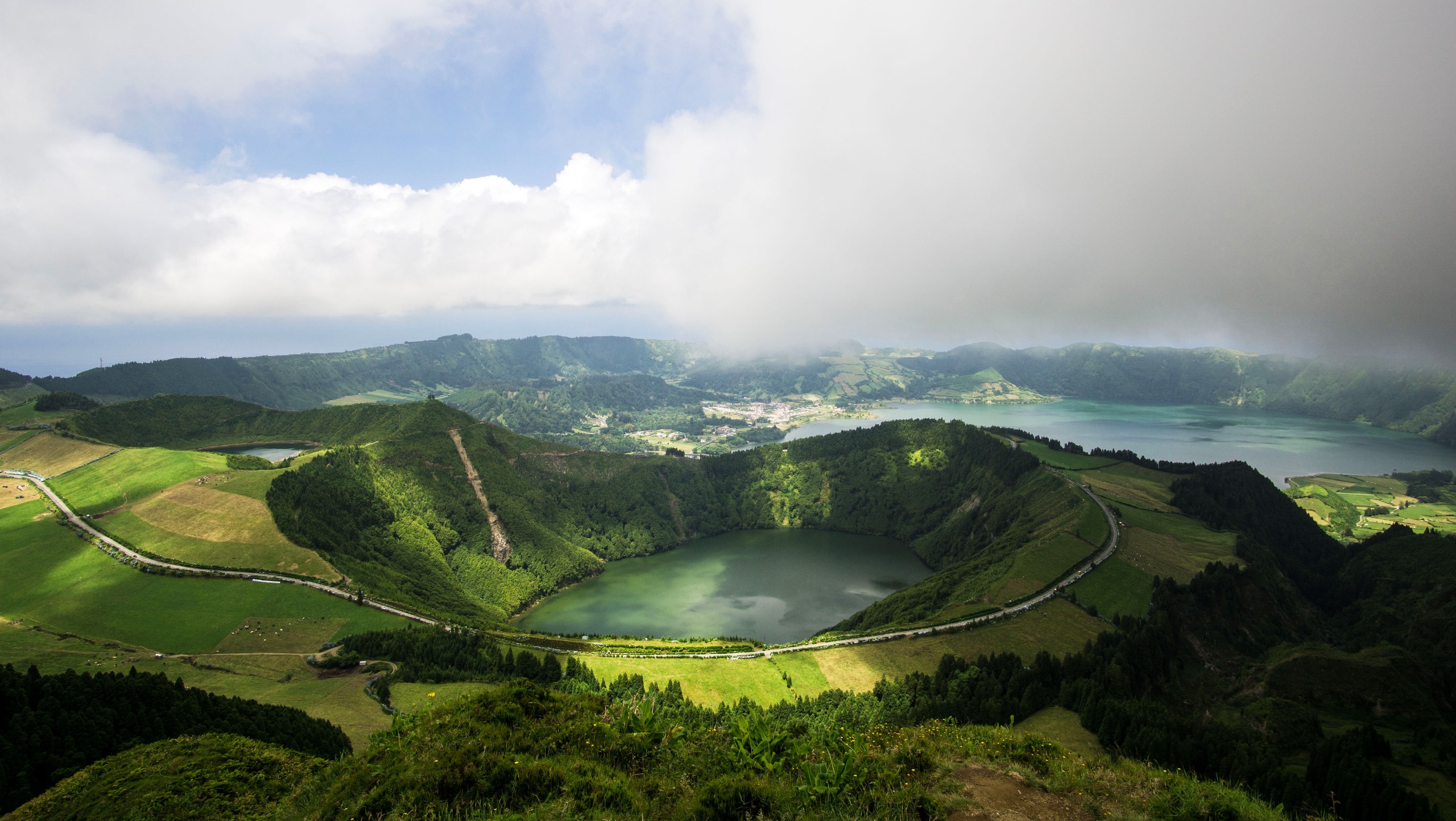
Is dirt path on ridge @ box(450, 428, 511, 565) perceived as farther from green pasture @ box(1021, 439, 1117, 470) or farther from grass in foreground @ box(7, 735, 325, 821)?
green pasture @ box(1021, 439, 1117, 470)

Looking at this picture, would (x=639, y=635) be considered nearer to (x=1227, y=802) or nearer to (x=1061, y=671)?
(x=1061, y=671)

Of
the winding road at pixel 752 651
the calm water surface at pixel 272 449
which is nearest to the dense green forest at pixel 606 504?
the winding road at pixel 752 651

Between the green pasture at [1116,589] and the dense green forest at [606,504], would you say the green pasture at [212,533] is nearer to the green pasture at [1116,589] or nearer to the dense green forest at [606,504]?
the dense green forest at [606,504]

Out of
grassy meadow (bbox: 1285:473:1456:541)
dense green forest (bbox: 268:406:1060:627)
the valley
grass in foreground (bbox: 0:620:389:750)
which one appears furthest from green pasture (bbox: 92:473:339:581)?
grassy meadow (bbox: 1285:473:1456:541)

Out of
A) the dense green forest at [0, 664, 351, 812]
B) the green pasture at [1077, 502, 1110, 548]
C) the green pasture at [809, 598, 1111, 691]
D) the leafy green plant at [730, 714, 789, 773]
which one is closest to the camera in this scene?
the leafy green plant at [730, 714, 789, 773]

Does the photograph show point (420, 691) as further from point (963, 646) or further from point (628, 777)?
point (963, 646)

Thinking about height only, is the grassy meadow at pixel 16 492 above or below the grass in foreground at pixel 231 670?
above
